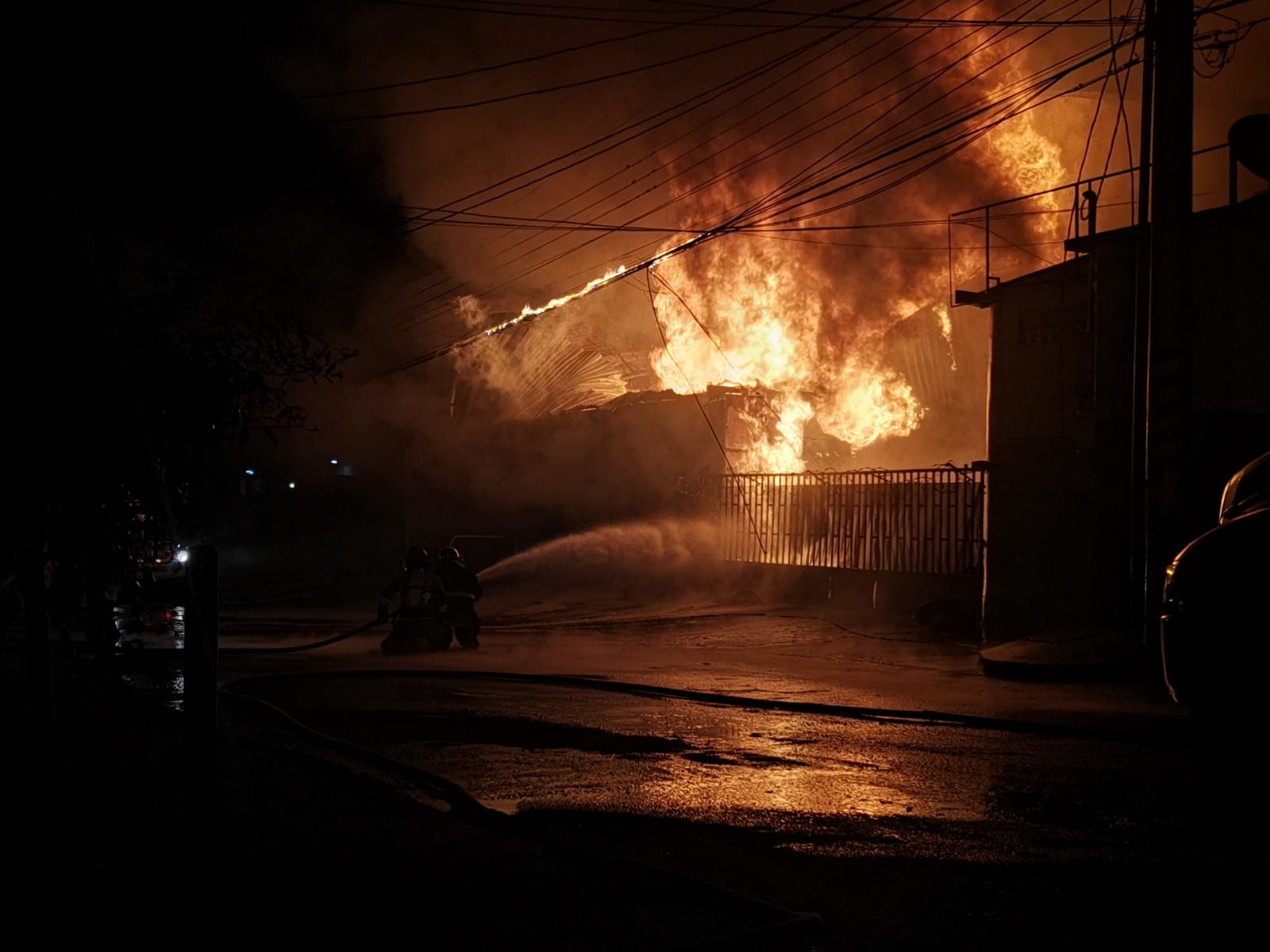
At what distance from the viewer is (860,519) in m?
21.5

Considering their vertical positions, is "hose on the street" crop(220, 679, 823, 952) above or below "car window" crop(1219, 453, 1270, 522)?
below

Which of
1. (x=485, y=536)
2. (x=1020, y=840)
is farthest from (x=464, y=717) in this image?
(x=485, y=536)

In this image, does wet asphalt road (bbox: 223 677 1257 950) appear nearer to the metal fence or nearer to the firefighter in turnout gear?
the firefighter in turnout gear

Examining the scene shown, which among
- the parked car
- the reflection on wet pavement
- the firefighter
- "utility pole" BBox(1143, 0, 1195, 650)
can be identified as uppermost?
"utility pole" BBox(1143, 0, 1195, 650)

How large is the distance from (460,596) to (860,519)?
Result: 803cm

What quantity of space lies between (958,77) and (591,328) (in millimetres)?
14975

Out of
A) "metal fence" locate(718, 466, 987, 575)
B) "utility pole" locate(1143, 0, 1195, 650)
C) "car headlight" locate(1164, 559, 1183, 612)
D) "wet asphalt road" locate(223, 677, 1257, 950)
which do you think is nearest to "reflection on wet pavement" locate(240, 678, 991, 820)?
"wet asphalt road" locate(223, 677, 1257, 950)

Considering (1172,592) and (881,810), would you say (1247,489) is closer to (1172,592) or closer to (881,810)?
(1172,592)

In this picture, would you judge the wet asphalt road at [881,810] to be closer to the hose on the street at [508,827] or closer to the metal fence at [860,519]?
the hose on the street at [508,827]

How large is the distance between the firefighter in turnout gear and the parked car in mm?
11419

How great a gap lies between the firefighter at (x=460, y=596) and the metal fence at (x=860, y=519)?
744 centimetres

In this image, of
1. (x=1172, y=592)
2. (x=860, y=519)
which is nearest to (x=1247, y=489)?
(x=1172, y=592)

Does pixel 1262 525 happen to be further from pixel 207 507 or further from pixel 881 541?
pixel 881 541

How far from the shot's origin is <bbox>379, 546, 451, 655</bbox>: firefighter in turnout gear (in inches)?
635
